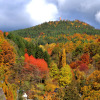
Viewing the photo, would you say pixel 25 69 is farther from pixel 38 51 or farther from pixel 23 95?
pixel 38 51

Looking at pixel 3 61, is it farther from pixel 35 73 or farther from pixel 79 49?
pixel 79 49

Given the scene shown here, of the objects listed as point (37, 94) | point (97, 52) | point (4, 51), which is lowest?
point (37, 94)

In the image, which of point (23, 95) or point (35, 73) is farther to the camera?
point (35, 73)

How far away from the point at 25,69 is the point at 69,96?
8717mm

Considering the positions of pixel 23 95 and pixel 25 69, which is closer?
pixel 23 95

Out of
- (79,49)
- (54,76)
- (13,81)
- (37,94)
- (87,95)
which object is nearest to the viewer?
(87,95)

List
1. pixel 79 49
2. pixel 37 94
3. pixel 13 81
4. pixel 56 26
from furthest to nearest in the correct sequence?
pixel 56 26
pixel 79 49
pixel 37 94
pixel 13 81

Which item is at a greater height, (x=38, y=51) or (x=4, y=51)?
(x=38, y=51)

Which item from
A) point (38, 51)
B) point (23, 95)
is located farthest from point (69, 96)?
point (38, 51)

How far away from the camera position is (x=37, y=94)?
72.8ft

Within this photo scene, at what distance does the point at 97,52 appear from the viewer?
156ft

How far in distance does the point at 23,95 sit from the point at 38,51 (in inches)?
1018

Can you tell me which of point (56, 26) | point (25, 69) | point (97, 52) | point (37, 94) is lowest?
point (37, 94)

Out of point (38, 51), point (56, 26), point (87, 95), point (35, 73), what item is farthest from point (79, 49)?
point (56, 26)
